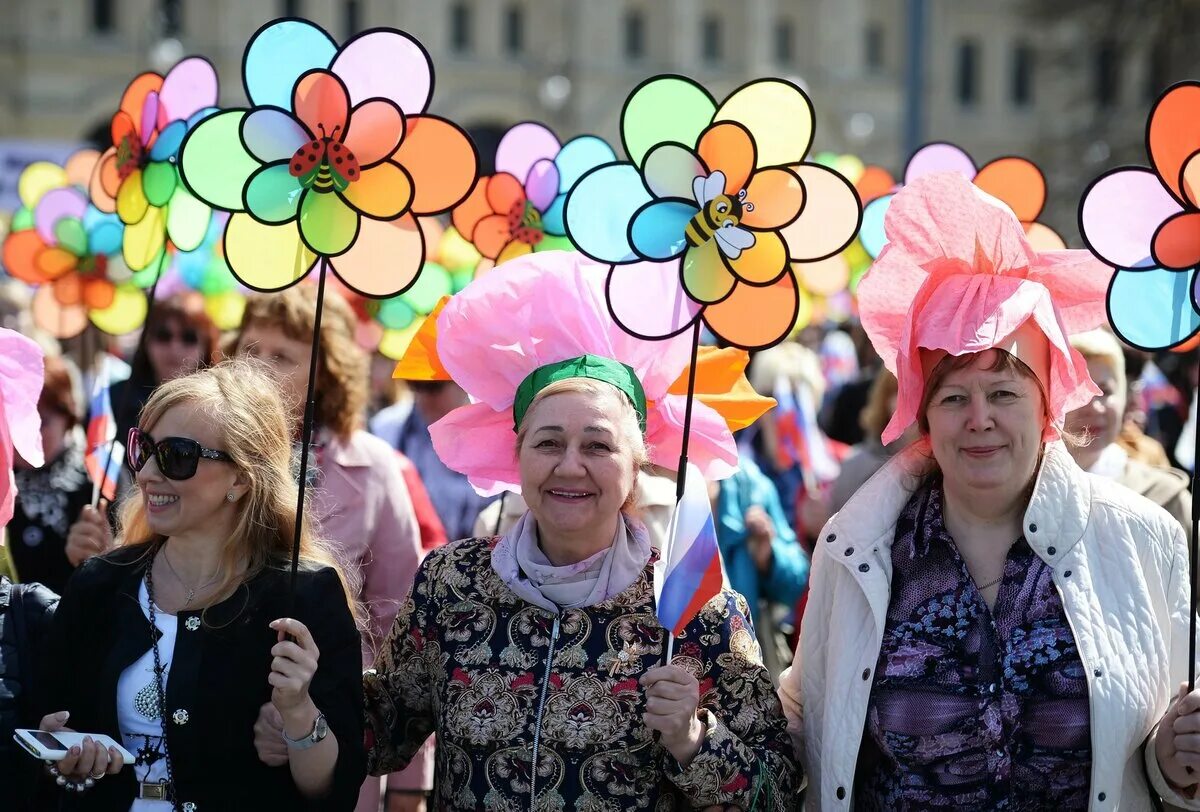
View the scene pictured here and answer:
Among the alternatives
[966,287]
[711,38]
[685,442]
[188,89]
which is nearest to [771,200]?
[966,287]

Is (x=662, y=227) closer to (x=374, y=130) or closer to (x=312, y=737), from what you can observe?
(x=374, y=130)

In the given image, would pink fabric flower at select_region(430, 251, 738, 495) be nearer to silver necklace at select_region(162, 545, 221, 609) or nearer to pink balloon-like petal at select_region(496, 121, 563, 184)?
silver necklace at select_region(162, 545, 221, 609)

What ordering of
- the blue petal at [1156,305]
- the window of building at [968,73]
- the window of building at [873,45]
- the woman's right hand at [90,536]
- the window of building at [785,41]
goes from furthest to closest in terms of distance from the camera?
the window of building at [968,73], the window of building at [873,45], the window of building at [785,41], the woman's right hand at [90,536], the blue petal at [1156,305]

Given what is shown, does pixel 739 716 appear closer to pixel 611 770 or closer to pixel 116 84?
pixel 611 770

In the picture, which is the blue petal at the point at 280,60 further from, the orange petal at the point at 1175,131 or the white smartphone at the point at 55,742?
the orange petal at the point at 1175,131

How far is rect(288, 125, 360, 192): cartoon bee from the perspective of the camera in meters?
3.12

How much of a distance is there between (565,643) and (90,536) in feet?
5.59

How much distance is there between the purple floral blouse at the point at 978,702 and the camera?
2762mm

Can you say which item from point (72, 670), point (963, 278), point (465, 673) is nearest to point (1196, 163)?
point (963, 278)

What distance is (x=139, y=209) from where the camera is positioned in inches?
165

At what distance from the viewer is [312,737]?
281cm

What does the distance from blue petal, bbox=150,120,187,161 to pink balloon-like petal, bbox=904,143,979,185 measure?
210 centimetres

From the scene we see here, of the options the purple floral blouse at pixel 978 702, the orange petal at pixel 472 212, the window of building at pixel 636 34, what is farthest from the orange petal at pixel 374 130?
the window of building at pixel 636 34

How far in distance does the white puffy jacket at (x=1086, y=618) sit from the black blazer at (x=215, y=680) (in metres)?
0.90
